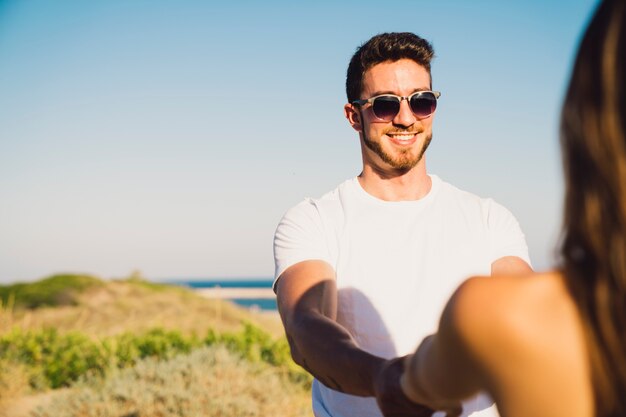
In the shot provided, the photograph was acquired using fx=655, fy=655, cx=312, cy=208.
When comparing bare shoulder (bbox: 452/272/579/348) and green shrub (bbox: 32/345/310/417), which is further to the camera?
green shrub (bbox: 32/345/310/417)

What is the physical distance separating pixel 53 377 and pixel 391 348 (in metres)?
8.04

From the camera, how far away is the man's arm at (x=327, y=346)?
1.90 m

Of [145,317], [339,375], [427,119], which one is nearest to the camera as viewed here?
[339,375]

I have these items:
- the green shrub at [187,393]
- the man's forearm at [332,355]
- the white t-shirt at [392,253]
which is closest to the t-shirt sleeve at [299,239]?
the white t-shirt at [392,253]

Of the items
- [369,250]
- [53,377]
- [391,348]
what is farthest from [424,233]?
[53,377]

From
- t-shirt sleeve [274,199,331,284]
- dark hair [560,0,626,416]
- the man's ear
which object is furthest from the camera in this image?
the man's ear

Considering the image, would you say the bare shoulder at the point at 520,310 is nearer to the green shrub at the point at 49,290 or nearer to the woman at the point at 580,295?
the woman at the point at 580,295

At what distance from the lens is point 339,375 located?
232 cm

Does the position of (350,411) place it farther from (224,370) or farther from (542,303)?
(224,370)

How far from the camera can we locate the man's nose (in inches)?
132

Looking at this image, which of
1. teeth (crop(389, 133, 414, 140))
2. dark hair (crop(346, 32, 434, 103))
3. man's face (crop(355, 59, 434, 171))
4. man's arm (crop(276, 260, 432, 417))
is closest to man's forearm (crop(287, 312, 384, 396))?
man's arm (crop(276, 260, 432, 417))

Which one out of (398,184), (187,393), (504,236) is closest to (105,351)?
(187,393)

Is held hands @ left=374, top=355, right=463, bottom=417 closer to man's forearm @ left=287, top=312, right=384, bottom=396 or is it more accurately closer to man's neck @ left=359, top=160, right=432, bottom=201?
man's forearm @ left=287, top=312, right=384, bottom=396

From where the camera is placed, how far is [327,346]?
240 cm
